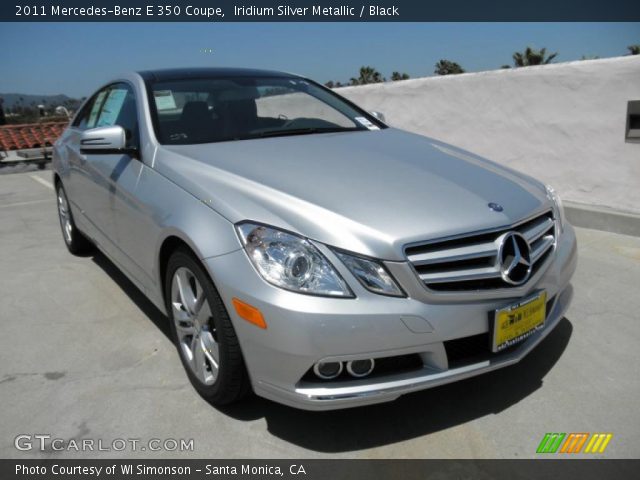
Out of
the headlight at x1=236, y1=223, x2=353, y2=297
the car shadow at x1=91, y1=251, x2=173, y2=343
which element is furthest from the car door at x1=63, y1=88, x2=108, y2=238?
the headlight at x1=236, y1=223, x2=353, y2=297

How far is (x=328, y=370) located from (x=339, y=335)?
180 millimetres

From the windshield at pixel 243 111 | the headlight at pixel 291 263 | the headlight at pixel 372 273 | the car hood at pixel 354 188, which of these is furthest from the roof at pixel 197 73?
the headlight at pixel 372 273

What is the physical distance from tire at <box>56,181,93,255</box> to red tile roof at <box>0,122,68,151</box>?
30.5 ft

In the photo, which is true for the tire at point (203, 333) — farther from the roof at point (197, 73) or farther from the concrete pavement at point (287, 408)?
the roof at point (197, 73)

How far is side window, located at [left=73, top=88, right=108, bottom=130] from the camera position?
13.3 feet

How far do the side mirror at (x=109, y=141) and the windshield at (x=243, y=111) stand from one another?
19 cm

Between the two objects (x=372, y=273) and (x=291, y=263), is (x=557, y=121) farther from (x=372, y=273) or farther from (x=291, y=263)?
(x=291, y=263)

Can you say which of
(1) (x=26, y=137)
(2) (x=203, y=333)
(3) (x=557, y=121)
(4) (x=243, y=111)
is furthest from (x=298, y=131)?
(1) (x=26, y=137)

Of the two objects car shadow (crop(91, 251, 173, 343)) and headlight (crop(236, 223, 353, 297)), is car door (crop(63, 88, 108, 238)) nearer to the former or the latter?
car shadow (crop(91, 251, 173, 343))

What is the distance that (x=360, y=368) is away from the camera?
197 cm

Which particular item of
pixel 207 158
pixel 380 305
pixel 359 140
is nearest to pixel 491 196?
pixel 380 305

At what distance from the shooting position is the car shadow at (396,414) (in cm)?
218

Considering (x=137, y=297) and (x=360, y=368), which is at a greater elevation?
(x=360, y=368)
